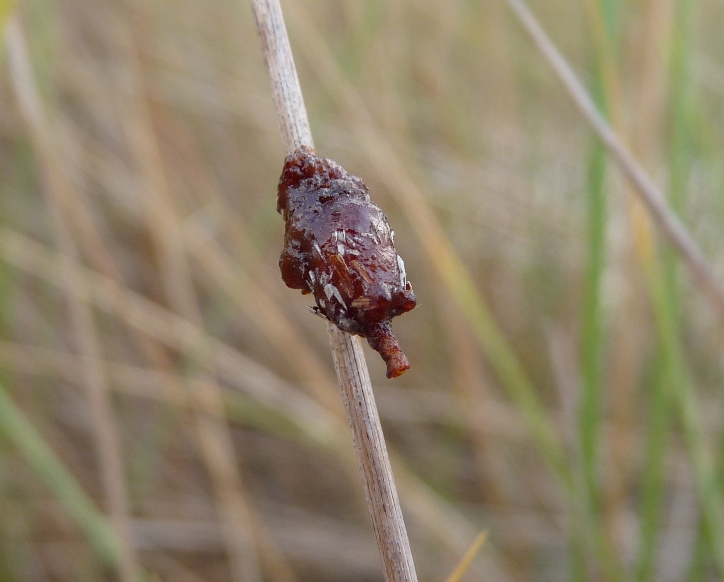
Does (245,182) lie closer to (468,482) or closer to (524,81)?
(524,81)

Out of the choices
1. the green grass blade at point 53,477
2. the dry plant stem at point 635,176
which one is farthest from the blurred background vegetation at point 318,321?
the dry plant stem at point 635,176

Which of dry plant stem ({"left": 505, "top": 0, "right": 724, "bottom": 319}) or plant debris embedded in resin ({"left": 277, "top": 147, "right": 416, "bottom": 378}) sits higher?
dry plant stem ({"left": 505, "top": 0, "right": 724, "bottom": 319})

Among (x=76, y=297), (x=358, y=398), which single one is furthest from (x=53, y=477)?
(x=358, y=398)

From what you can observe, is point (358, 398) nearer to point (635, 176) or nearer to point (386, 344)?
point (386, 344)

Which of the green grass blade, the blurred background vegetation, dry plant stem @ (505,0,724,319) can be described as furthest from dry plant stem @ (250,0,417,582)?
the green grass blade

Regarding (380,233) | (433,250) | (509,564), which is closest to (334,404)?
(433,250)

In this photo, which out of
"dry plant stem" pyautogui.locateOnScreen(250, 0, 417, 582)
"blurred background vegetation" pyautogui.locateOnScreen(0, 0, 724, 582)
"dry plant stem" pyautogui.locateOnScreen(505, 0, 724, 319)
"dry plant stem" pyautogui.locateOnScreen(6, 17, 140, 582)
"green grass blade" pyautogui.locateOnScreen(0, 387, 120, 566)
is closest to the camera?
"dry plant stem" pyautogui.locateOnScreen(250, 0, 417, 582)

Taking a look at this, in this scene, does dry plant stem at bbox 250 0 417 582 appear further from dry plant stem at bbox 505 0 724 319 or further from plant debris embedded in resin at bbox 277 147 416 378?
dry plant stem at bbox 505 0 724 319
